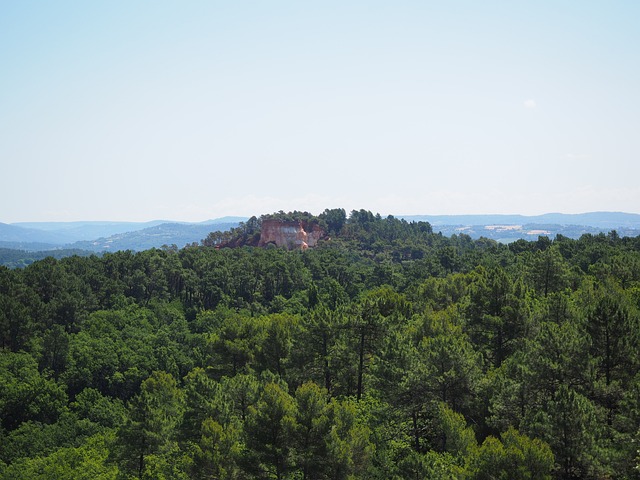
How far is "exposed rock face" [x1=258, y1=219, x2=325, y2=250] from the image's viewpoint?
423 feet

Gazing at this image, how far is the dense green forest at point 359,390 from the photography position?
1942 centimetres

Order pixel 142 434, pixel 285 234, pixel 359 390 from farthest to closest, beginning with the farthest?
pixel 285 234
pixel 359 390
pixel 142 434

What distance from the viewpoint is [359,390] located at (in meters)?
30.5

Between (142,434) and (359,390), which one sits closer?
(142,434)

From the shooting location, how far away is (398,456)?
23.6m

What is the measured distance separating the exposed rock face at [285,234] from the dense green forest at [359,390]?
67909 millimetres

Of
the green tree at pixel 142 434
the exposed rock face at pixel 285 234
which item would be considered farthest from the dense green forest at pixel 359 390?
the exposed rock face at pixel 285 234

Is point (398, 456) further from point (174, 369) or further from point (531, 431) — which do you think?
point (174, 369)

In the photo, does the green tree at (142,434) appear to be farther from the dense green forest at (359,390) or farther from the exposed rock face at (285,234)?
the exposed rock face at (285,234)

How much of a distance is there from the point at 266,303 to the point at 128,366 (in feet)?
93.0

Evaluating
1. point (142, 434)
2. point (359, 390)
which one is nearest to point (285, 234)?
point (359, 390)

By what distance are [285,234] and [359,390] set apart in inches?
3938

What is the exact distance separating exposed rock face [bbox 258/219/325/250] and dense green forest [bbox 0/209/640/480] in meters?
67.9

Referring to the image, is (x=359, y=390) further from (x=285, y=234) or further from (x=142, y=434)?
(x=285, y=234)
